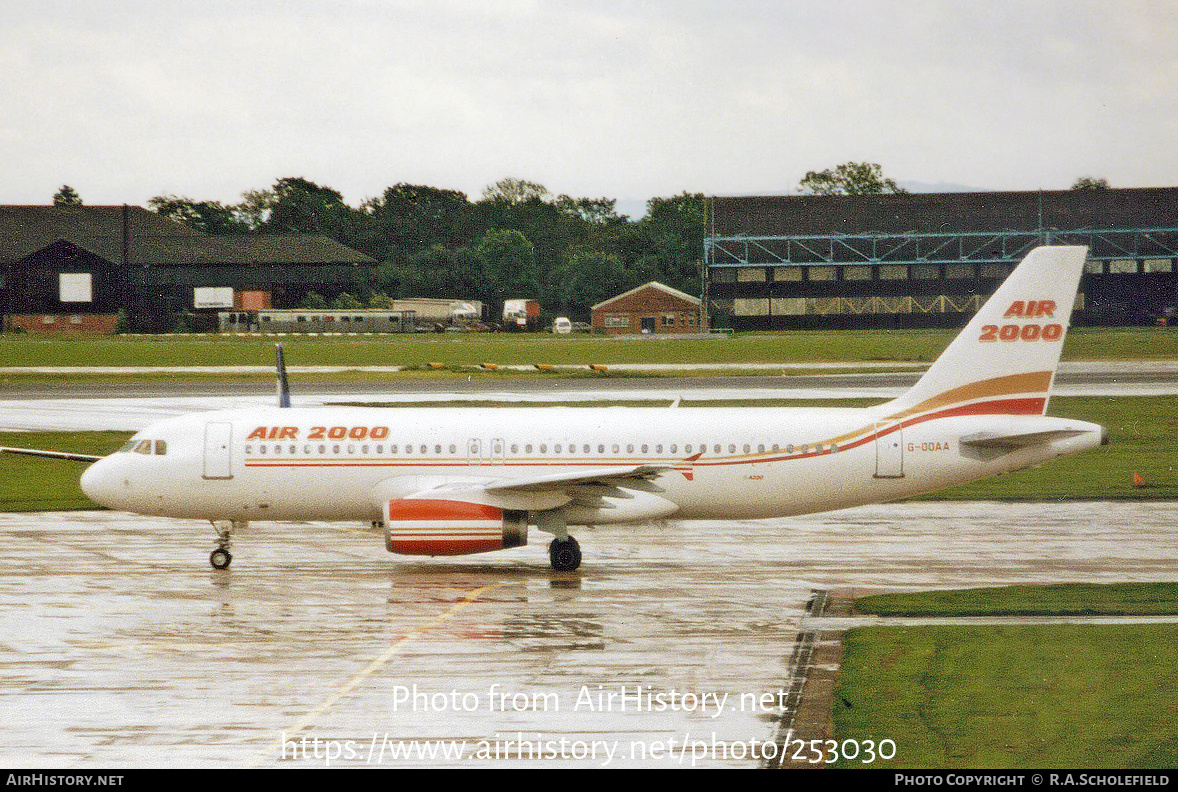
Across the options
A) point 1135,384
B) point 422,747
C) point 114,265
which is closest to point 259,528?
point 422,747

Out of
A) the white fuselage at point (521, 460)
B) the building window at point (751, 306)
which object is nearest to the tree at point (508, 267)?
the building window at point (751, 306)

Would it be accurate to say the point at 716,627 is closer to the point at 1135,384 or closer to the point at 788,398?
the point at 788,398

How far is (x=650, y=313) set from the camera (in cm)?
15162

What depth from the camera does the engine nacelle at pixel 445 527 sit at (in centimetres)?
2591

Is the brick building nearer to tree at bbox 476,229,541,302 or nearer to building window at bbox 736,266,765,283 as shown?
building window at bbox 736,266,765,283

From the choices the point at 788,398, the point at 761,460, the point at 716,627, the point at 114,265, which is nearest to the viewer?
the point at 716,627

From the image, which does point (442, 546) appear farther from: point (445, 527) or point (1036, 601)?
point (1036, 601)

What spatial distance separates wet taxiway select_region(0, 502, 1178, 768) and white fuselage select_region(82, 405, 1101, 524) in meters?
1.57

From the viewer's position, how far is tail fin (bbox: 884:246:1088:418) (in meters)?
27.9

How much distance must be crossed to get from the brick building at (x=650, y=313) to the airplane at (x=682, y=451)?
391ft

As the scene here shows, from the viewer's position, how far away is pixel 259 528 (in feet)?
111

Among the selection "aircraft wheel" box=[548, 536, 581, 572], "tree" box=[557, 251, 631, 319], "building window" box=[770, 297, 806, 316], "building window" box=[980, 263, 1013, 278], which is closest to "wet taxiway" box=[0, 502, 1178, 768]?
"aircraft wheel" box=[548, 536, 581, 572]

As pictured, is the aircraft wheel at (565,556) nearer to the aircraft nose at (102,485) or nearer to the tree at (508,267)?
the aircraft nose at (102,485)

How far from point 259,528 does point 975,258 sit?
342 ft
